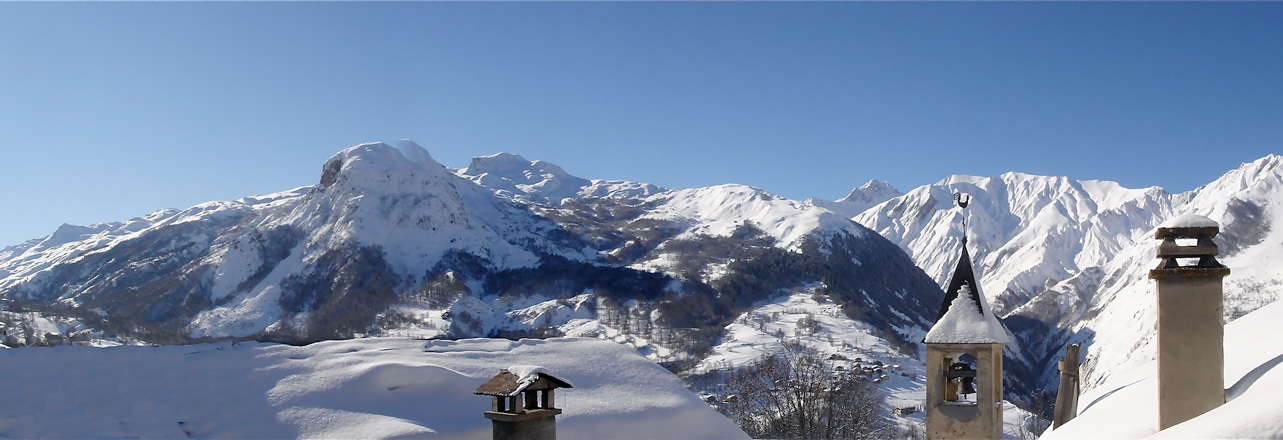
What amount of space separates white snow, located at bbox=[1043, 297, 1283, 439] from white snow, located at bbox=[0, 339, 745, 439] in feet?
34.5

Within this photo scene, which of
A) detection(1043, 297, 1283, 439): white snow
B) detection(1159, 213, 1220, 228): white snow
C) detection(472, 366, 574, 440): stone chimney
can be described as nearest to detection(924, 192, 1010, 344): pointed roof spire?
detection(1043, 297, 1283, 439): white snow

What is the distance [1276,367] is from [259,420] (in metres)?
20.0

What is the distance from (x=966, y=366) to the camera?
25.3 meters

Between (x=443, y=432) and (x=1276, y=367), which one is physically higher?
(x=1276, y=367)

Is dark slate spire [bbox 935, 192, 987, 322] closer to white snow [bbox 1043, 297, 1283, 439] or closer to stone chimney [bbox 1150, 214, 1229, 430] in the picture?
white snow [bbox 1043, 297, 1283, 439]

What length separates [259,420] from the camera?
68.1 feet

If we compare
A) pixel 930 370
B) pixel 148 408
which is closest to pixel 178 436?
pixel 148 408

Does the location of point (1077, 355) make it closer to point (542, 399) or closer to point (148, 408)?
point (542, 399)

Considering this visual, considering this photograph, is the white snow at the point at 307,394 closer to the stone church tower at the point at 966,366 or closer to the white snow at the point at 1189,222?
the stone church tower at the point at 966,366

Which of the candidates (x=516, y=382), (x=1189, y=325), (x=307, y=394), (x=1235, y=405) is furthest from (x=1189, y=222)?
(x=307, y=394)

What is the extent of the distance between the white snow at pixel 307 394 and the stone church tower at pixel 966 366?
19.6 feet

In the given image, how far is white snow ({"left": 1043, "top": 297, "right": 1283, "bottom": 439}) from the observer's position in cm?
822

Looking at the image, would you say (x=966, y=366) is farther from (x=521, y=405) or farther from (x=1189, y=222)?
(x=521, y=405)

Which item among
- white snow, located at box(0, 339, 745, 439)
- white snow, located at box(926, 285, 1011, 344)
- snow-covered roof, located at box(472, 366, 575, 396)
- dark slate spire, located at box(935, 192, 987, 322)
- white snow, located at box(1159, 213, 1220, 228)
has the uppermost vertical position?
white snow, located at box(1159, 213, 1220, 228)
